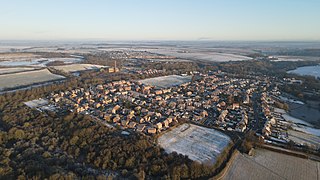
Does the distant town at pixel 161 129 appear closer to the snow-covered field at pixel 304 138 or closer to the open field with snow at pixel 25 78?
the snow-covered field at pixel 304 138

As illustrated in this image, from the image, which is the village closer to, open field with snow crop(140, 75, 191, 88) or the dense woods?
open field with snow crop(140, 75, 191, 88)

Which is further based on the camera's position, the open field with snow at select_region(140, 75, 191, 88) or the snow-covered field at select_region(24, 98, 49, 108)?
the open field with snow at select_region(140, 75, 191, 88)

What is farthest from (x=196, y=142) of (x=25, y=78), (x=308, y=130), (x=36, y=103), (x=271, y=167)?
(x=25, y=78)

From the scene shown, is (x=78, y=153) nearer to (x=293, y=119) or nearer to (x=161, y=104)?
(x=161, y=104)

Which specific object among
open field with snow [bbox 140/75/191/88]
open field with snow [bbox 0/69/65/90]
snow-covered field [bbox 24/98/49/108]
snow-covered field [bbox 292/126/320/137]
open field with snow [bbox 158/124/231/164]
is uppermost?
open field with snow [bbox 0/69/65/90]

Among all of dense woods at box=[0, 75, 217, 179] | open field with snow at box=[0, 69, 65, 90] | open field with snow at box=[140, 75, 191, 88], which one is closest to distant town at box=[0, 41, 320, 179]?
dense woods at box=[0, 75, 217, 179]

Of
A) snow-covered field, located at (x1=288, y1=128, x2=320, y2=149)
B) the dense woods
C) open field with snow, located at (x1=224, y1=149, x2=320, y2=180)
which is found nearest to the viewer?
the dense woods

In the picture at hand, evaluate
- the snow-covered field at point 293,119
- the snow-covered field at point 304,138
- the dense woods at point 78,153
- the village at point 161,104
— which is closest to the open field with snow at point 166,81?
the village at point 161,104

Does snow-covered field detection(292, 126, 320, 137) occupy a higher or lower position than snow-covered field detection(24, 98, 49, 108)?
lower
